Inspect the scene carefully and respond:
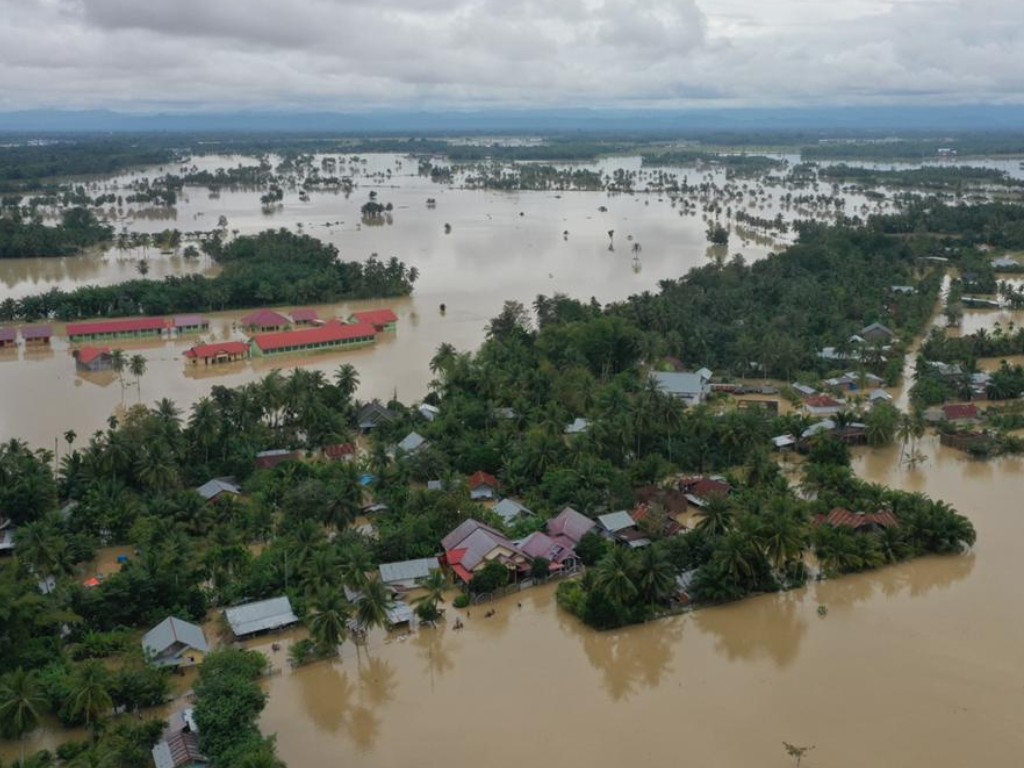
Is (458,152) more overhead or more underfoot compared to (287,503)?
more overhead

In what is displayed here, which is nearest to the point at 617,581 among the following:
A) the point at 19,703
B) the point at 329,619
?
the point at 329,619

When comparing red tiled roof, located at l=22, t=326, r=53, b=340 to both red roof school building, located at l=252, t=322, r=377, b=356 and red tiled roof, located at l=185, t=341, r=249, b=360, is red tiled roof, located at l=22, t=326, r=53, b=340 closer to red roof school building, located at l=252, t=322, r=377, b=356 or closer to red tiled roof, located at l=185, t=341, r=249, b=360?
red tiled roof, located at l=185, t=341, r=249, b=360

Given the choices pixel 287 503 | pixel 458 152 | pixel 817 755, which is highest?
pixel 458 152

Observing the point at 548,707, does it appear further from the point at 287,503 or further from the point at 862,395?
the point at 862,395

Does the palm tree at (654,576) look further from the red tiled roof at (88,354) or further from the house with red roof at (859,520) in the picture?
the red tiled roof at (88,354)

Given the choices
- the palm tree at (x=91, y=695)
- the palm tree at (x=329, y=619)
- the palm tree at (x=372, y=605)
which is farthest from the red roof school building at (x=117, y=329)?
the palm tree at (x=91, y=695)

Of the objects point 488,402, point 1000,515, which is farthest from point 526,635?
point 1000,515
